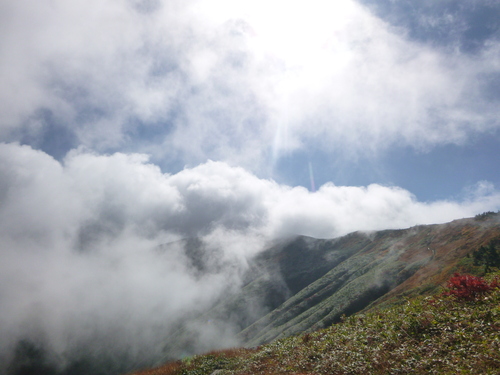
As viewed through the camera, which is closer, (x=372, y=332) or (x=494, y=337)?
(x=494, y=337)

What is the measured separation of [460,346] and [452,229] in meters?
163

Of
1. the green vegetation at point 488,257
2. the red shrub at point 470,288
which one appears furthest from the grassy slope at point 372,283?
the red shrub at point 470,288

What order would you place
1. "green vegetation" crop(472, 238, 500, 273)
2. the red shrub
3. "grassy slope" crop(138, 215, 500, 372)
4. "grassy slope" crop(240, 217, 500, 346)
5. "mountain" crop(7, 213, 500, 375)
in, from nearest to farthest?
the red shrub < "green vegetation" crop(472, 238, 500, 273) < "grassy slope" crop(138, 215, 500, 372) < "mountain" crop(7, 213, 500, 375) < "grassy slope" crop(240, 217, 500, 346)

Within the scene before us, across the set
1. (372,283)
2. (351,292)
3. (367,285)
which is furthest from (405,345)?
(372,283)

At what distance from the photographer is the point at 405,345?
15.4 meters

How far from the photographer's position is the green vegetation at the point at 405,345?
42.3 feet

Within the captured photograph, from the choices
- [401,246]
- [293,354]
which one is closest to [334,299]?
[401,246]

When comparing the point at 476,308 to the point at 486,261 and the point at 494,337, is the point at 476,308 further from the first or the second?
the point at 486,261

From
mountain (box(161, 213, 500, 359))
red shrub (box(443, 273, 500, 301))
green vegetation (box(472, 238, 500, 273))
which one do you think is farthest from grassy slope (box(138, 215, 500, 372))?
red shrub (box(443, 273, 500, 301))

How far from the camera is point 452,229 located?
475 ft

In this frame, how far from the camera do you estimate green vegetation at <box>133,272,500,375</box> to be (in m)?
12.9

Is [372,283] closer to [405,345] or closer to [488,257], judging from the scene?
[488,257]

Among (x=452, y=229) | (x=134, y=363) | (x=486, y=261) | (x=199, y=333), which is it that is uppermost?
(x=452, y=229)

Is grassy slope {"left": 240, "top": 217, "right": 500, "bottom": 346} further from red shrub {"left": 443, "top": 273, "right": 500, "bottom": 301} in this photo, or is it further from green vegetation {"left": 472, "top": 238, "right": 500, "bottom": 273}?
red shrub {"left": 443, "top": 273, "right": 500, "bottom": 301}
